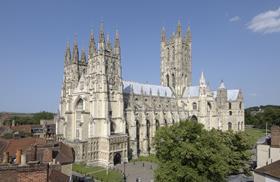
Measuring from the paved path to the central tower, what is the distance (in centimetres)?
3641

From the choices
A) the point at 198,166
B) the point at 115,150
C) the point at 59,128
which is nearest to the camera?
the point at 198,166

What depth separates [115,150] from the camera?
56.6 metres

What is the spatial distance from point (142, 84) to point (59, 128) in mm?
27594

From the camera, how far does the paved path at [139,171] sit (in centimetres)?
4569

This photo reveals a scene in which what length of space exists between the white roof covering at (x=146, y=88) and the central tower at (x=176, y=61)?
420 cm

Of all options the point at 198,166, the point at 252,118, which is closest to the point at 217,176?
the point at 198,166

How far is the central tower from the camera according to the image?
288 ft

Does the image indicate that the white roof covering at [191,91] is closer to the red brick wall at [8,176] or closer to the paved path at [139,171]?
the paved path at [139,171]

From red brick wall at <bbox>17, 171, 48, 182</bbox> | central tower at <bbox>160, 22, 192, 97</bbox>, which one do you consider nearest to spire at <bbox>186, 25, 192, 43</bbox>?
central tower at <bbox>160, 22, 192, 97</bbox>


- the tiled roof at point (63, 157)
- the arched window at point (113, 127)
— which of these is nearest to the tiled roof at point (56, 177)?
the tiled roof at point (63, 157)

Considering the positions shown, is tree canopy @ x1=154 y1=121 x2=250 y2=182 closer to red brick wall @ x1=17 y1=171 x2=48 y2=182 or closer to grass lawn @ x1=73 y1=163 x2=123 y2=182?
grass lawn @ x1=73 y1=163 x2=123 y2=182

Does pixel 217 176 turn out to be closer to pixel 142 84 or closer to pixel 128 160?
pixel 128 160

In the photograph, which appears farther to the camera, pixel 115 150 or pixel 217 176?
pixel 115 150

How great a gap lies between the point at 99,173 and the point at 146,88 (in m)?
35.0
